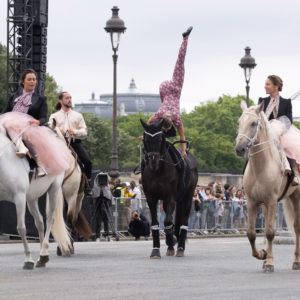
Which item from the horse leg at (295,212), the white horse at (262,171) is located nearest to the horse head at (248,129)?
the white horse at (262,171)

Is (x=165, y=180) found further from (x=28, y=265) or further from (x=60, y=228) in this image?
(x=28, y=265)

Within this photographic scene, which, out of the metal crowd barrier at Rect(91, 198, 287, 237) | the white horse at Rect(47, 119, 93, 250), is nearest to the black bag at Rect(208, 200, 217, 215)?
the metal crowd barrier at Rect(91, 198, 287, 237)

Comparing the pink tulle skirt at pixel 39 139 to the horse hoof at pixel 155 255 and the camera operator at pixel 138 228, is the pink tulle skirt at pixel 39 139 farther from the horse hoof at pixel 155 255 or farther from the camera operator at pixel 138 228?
the camera operator at pixel 138 228

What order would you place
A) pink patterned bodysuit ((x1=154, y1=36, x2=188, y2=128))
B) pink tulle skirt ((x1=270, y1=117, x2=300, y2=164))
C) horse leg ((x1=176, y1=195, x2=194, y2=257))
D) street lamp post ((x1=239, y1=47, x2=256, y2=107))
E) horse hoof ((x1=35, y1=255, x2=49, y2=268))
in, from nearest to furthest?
1. horse hoof ((x1=35, y1=255, x2=49, y2=268))
2. pink tulle skirt ((x1=270, y1=117, x2=300, y2=164))
3. horse leg ((x1=176, y1=195, x2=194, y2=257))
4. pink patterned bodysuit ((x1=154, y1=36, x2=188, y2=128))
5. street lamp post ((x1=239, y1=47, x2=256, y2=107))

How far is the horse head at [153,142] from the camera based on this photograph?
18.8 meters

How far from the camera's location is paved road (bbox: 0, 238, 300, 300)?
12336 millimetres

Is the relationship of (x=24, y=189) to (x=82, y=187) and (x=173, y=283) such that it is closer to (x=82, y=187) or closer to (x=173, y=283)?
(x=173, y=283)

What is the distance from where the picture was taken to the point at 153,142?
61.9 ft

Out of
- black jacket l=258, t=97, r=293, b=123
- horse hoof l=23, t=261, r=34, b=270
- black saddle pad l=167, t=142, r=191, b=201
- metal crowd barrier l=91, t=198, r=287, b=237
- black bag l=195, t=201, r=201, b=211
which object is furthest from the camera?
black bag l=195, t=201, r=201, b=211

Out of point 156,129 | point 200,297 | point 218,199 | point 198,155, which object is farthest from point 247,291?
point 198,155

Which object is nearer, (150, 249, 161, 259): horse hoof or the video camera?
(150, 249, 161, 259): horse hoof

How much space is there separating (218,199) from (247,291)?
74.3 feet

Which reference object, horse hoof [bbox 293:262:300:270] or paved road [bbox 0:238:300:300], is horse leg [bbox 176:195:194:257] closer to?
paved road [bbox 0:238:300:300]

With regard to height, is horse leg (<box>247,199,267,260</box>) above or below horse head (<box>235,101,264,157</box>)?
below
